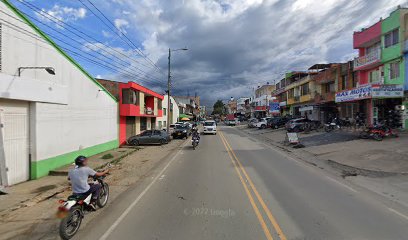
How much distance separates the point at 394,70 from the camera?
25062 millimetres

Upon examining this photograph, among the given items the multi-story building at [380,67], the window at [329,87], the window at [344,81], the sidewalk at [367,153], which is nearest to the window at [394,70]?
the multi-story building at [380,67]

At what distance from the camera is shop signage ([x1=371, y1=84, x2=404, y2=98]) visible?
23.0 m

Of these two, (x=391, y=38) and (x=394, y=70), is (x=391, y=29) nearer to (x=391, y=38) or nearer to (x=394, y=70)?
(x=391, y=38)

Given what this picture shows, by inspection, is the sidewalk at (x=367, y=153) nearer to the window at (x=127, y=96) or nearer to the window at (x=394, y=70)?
the window at (x=394, y=70)

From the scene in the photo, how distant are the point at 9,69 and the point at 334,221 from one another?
1163cm

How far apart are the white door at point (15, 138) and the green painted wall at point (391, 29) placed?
87.1 feet

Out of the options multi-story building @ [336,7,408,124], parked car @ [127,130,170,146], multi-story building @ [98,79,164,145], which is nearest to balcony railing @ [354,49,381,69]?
multi-story building @ [336,7,408,124]

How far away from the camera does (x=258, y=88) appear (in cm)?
9831

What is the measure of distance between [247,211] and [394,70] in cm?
2428

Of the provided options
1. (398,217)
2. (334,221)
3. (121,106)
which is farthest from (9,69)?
(121,106)

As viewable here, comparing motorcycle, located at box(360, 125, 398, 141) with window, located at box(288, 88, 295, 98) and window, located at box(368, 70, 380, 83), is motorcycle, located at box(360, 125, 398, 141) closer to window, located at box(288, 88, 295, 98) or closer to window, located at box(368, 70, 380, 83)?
window, located at box(368, 70, 380, 83)

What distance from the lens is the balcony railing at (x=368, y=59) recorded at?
86.9 ft

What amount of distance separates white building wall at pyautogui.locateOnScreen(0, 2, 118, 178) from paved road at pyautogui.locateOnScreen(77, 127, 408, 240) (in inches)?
214

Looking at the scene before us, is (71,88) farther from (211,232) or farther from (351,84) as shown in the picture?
(351,84)
